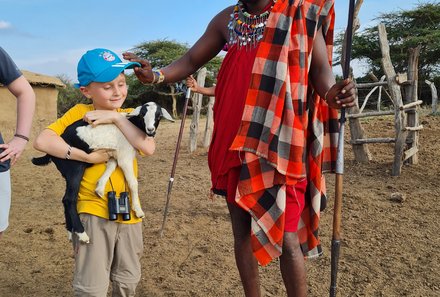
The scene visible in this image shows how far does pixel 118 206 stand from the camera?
199 centimetres

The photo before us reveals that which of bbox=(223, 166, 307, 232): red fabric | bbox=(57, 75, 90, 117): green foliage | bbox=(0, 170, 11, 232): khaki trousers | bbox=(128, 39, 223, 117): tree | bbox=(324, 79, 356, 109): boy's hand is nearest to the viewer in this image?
bbox=(324, 79, 356, 109): boy's hand

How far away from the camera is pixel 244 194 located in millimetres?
1810

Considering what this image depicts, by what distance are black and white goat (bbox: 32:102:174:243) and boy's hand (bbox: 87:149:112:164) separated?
0.02m

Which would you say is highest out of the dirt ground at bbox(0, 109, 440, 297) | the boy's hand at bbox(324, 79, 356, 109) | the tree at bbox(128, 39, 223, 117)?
the tree at bbox(128, 39, 223, 117)

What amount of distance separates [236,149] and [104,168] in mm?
648

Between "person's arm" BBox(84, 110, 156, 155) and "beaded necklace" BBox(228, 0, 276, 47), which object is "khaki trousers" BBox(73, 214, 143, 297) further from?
"beaded necklace" BBox(228, 0, 276, 47)

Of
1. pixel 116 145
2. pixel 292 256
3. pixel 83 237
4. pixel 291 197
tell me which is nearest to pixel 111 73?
pixel 116 145

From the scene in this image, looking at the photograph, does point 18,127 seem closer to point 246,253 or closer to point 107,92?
point 107,92

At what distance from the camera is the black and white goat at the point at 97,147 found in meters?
1.96

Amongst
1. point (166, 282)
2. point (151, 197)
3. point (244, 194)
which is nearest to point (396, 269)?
point (166, 282)

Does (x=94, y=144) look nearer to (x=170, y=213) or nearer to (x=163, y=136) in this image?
(x=170, y=213)

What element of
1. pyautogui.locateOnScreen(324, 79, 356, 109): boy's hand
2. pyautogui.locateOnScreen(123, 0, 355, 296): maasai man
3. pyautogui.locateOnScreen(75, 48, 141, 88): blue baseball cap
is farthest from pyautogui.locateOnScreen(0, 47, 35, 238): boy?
pyautogui.locateOnScreen(324, 79, 356, 109): boy's hand

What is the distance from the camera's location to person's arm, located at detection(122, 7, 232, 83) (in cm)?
212

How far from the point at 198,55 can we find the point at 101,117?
598mm
